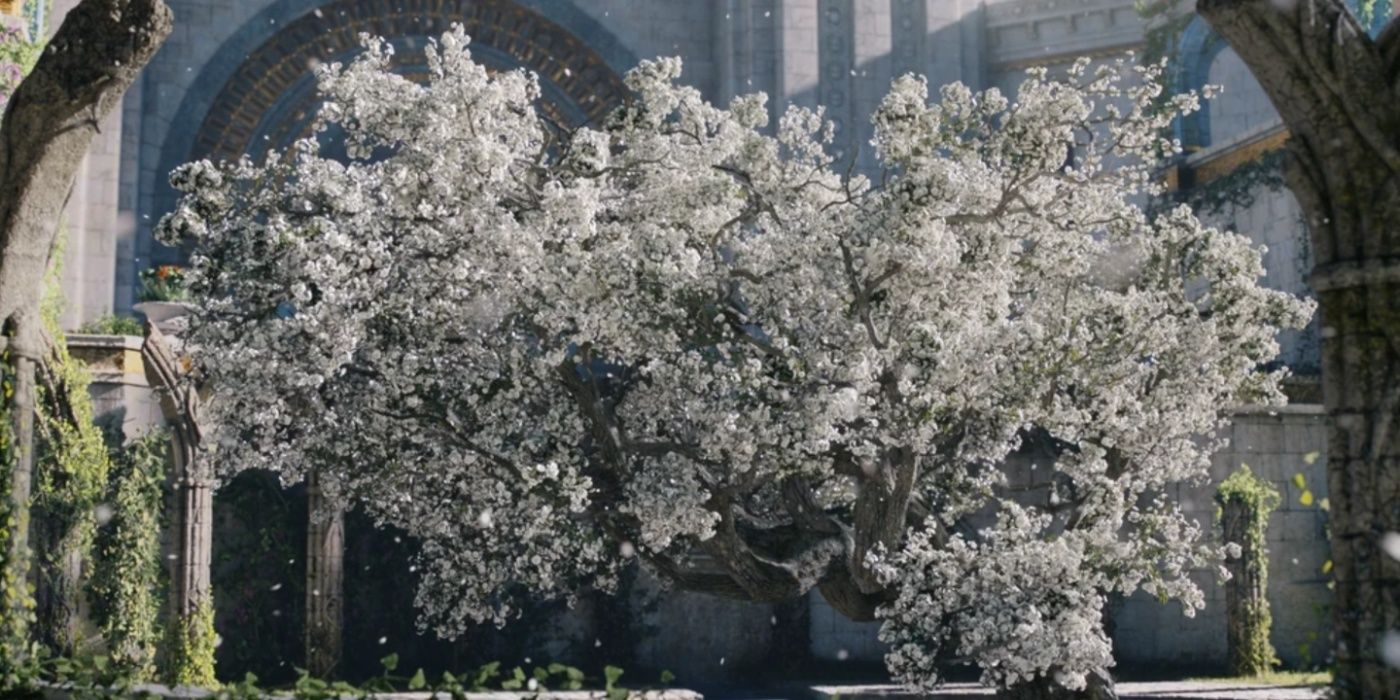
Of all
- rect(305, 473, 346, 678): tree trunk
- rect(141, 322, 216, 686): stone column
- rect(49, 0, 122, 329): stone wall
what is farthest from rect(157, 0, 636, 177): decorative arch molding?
rect(305, 473, 346, 678): tree trunk

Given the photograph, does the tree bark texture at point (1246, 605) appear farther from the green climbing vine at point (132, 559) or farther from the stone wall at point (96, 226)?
the stone wall at point (96, 226)

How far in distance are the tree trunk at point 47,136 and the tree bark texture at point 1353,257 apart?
5.83m

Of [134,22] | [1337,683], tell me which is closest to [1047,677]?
[1337,683]

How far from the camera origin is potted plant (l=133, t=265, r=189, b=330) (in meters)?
23.5

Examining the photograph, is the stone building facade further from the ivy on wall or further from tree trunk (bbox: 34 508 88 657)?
the ivy on wall

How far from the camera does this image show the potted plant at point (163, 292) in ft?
77.2

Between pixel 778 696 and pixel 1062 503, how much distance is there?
6.86 m

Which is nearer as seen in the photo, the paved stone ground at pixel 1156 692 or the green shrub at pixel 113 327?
the paved stone ground at pixel 1156 692

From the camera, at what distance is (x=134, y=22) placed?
30.7ft

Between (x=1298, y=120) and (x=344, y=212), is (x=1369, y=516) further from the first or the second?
(x=344, y=212)

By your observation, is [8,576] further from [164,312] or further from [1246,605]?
[1246,605]

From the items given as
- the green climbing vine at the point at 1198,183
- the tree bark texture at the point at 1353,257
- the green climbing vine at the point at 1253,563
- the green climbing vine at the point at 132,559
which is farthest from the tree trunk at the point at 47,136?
the green climbing vine at the point at 1198,183

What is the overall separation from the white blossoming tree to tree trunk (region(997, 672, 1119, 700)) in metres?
0.05

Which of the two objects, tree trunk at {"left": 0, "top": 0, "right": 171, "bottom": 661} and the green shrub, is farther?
the green shrub
